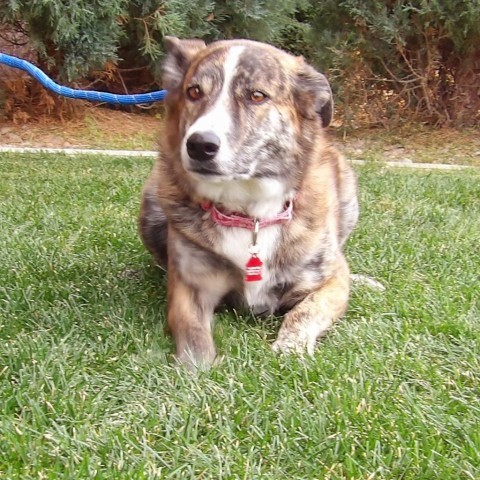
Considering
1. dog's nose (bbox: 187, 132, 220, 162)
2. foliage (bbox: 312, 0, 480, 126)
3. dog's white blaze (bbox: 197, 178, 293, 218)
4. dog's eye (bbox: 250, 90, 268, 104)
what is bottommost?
foliage (bbox: 312, 0, 480, 126)

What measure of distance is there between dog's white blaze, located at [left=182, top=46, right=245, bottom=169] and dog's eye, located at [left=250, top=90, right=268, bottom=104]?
3.6 inches

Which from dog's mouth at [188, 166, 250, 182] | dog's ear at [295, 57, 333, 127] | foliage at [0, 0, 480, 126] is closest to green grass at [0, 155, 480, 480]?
dog's mouth at [188, 166, 250, 182]

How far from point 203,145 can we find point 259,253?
550 mm

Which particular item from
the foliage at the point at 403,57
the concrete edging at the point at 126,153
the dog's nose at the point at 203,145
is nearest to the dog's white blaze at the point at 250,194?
the dog's nose at the point at 203,145

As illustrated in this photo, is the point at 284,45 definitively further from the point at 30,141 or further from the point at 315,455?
the point at 315,455

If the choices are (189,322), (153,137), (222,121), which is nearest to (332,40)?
(153,137)

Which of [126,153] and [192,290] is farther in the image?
[126,153]

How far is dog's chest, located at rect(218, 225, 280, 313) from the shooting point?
2.78 m

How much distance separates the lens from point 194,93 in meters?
2.69

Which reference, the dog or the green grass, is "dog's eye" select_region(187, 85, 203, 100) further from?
the green grass

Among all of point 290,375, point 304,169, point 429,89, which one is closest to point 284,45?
point 429,89

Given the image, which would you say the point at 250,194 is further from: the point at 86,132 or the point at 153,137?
the point at 86,132

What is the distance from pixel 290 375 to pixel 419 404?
16.3 inches

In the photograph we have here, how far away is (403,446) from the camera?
191cm
